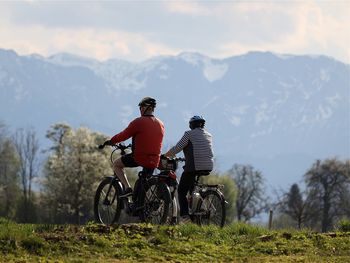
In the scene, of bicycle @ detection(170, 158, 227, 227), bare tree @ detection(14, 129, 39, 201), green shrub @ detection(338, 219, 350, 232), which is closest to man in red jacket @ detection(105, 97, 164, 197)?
bicycle @ detection(170, 158, 227, 227)

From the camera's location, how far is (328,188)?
84.9m

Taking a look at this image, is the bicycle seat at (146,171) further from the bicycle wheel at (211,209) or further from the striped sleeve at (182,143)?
the bicycle wheel at (211,209)

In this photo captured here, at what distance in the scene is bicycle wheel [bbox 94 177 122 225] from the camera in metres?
13.9

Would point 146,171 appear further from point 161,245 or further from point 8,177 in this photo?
point 8,177

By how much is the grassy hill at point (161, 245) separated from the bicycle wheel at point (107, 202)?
240 cm

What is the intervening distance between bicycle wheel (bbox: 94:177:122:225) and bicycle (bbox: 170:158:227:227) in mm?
1500

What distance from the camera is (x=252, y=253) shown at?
34.7ft

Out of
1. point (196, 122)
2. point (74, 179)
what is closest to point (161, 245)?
point (196, 122)

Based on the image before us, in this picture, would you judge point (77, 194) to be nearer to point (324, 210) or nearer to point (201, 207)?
point (324, 210)

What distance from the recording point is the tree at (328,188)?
82812 millimetres

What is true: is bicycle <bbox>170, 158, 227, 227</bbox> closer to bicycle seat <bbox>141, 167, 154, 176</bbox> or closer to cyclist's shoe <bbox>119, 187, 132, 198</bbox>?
bicycle seat <bbox>141, 167, 154, 176</bbox>

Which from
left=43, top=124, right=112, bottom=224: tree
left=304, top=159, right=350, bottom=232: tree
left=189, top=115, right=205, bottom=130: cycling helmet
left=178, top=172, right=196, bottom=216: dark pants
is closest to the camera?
left=178, top=172, right=196, bottom=216: dark pants

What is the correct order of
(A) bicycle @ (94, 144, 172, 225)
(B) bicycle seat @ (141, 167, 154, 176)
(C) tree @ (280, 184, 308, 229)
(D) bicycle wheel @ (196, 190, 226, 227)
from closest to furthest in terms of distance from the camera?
(A) bicycle @ (94, 144, 172, 225) < (B) bicycle seat @ (141, 167, 154, 176) < (D) bicycle wheel @ (196, 190, 226, 227) < (C) tree @ (280, 184, 308, 229)

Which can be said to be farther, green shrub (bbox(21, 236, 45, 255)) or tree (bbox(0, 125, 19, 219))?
tree (bbox(0, 125, 19, 219))
